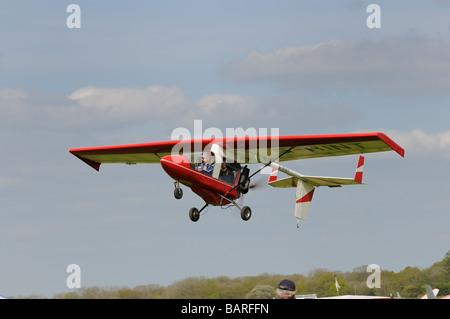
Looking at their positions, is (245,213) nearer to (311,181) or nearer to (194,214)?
(194,214)

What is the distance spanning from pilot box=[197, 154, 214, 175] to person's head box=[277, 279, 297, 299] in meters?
15.0

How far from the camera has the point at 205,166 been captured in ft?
79.9

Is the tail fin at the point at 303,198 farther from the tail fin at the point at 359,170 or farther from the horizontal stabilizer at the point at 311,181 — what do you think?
the tail fin at the point at 359,170

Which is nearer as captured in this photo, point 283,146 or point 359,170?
point 283,146

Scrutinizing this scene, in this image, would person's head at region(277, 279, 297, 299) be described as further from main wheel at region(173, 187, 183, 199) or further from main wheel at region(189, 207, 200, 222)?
main wheel at region(189, 207, 200, 222)

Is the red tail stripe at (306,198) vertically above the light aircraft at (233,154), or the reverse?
the light aircraft at (233,154)

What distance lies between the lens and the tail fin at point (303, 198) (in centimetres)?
3100

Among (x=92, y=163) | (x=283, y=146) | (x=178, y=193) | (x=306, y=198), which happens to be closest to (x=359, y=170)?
(x=306, y=198)

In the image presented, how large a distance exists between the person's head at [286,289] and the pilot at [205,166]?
49.3ft

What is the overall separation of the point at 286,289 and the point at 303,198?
871 inches

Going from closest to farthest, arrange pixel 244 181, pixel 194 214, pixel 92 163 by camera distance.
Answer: pixel 194 214 → pixel 244 181 → pixel 92 163

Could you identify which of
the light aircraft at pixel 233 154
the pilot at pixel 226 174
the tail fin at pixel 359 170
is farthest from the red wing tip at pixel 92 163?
the tail fin at pixel 359 170
